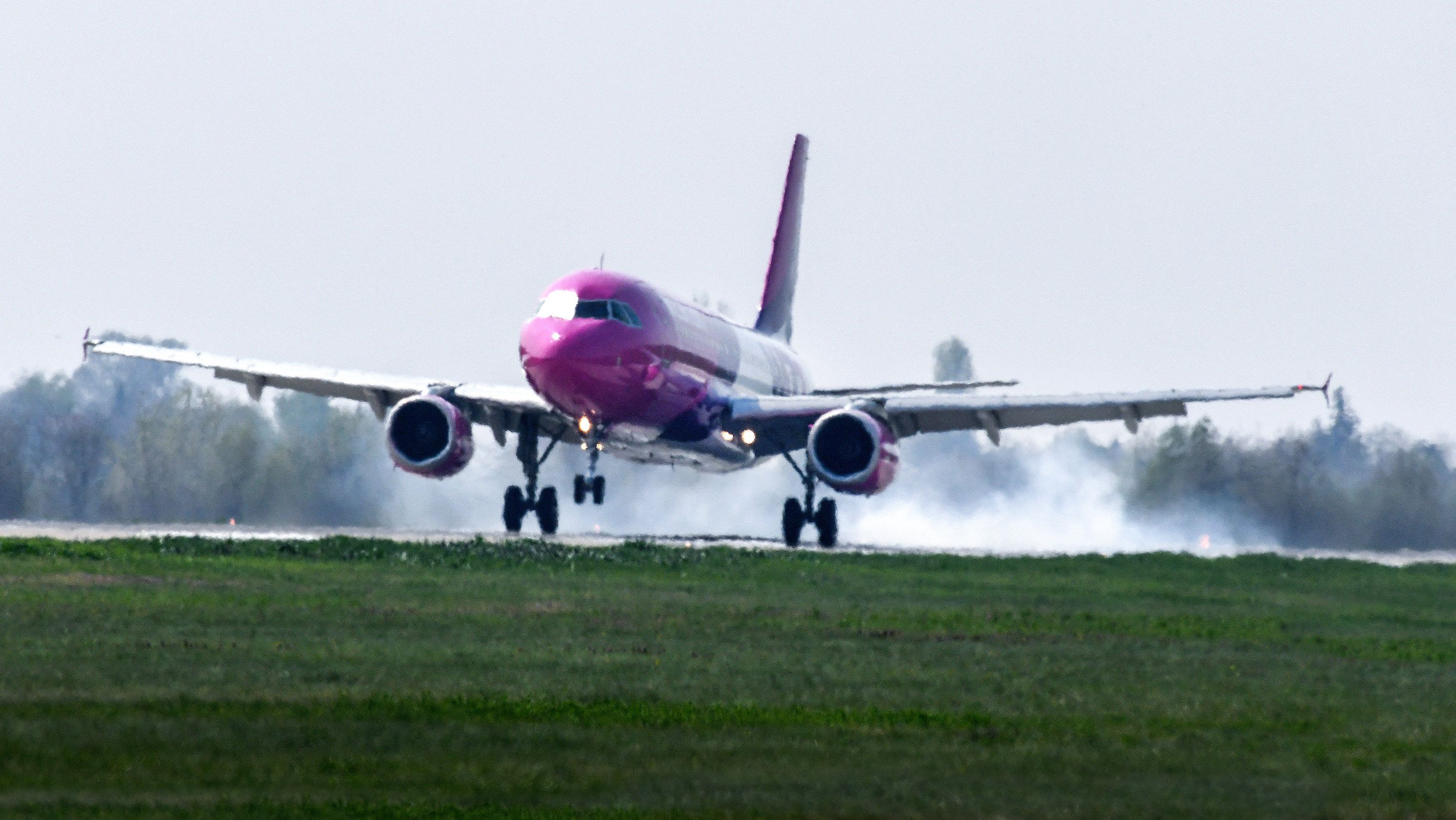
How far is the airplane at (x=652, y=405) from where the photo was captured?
4069cm

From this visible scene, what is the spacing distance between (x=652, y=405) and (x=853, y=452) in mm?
4012

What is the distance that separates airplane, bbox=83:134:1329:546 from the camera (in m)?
40.7

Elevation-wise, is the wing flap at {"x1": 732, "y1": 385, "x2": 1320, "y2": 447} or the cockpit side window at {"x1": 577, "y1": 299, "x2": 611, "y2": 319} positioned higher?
the cockpit side window at {"x1": 577, "y1": 299, "x2": 611, "y2": 319}

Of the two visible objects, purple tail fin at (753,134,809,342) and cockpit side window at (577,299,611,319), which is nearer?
cockpit side window at (577,299,611,319)

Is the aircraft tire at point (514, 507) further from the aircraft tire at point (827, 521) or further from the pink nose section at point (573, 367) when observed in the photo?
the aircraft tire at point (827, 521)

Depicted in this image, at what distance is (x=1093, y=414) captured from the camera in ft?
152

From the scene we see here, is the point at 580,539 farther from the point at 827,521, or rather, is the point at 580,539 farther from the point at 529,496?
the point at 827,521

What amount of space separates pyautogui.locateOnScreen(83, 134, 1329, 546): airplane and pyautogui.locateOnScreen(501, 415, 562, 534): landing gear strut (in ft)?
0.12

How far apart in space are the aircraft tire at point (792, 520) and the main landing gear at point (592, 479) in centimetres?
487

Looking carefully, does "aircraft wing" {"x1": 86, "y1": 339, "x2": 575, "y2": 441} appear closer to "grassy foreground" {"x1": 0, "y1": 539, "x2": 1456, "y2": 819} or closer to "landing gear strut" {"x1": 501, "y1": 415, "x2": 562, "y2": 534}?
"landing gear strut" {"x1": 501, "y1": 415, "x2": 562, "y2": 534}

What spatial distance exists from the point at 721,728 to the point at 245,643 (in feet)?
19.9

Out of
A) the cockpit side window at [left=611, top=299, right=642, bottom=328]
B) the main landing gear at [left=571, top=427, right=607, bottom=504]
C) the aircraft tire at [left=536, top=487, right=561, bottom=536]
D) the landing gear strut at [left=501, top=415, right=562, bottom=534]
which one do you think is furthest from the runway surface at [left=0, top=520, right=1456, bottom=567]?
the cockpit side window at [left=611, top=299, right=642, bottom=328]

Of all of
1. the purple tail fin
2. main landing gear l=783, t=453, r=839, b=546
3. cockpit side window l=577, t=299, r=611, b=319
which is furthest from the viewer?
the purple tail fin

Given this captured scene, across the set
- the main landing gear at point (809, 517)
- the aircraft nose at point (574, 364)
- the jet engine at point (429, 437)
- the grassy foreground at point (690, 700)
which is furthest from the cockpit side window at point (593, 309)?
the grassy foreground at point (690, 700)
